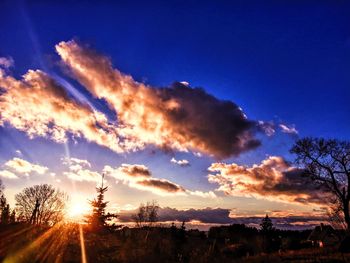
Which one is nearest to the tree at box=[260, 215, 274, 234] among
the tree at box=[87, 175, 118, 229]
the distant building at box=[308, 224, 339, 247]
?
the distant building at box=[308, 224, 339, 247]

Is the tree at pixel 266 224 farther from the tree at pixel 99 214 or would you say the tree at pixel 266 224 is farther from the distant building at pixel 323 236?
the tree at pixel 99 214

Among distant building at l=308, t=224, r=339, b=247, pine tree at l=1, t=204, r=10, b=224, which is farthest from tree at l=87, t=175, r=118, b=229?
distant building at l=308, t=224, r=339, b=247

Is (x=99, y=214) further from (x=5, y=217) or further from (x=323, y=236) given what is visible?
(x=323, y=236)

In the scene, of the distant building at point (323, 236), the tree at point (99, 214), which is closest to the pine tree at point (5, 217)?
the tree at point (99, 214)

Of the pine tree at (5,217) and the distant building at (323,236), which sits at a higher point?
the pine tree at (5,217)

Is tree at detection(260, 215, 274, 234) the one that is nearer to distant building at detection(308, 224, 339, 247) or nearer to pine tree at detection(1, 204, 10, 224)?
distant building at detection(308, 224, 339, 247)

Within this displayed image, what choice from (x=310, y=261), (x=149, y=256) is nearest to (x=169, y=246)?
(x=149, y=256)

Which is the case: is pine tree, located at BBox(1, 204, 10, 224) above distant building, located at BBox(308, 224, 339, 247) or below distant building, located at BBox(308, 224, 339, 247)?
above

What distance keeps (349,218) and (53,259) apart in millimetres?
24044

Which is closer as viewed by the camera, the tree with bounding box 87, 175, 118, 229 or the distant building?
the tree with bounding box 87, 175, 118, 229

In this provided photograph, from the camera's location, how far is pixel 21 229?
2778 cm

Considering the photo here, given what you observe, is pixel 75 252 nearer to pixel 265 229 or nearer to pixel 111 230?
pixel 111 230

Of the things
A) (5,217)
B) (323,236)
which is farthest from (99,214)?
(323,236)

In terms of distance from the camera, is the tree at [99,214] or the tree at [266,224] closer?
the tree at [99,214]
